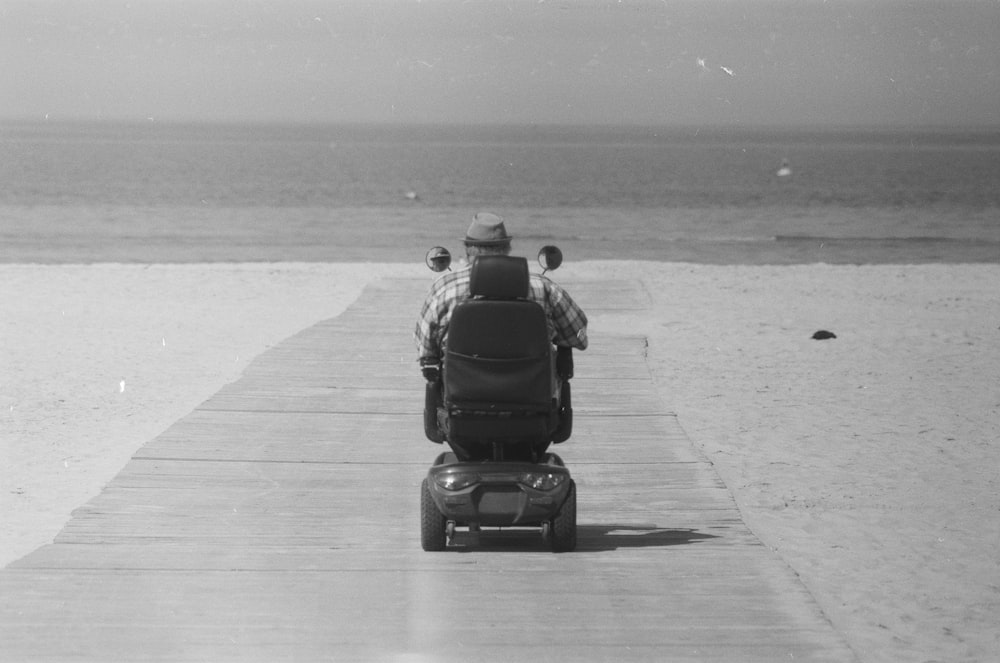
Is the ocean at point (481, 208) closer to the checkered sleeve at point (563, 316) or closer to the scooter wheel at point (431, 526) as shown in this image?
the scooter wheel at point (431, 526)

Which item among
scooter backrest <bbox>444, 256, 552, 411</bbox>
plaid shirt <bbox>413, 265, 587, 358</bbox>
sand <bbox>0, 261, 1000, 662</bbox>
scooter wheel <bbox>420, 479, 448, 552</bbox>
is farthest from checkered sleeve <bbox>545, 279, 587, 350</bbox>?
sand <bbox>0, 261, 1000, 662</bbox>

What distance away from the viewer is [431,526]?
18.4 feet

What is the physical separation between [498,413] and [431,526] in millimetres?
562

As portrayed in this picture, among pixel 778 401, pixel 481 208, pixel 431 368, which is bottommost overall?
pixel 481 208

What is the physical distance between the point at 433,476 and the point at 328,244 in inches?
1254

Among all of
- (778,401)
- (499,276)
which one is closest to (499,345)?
(499,276)

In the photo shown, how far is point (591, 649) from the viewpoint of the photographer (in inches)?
173

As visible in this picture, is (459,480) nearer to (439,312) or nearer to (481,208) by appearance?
(439,312)

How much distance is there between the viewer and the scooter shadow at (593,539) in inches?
228

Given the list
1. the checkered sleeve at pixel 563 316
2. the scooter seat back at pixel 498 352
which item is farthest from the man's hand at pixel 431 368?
the checkered sleeve at pixel 563 316

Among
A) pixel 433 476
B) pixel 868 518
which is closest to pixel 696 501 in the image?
pixel 868 518

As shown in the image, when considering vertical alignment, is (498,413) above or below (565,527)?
above

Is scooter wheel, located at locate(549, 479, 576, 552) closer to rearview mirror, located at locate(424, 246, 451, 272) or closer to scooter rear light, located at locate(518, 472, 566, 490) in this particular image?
scooter rear light, located at locate(518, 472, 566, 490)

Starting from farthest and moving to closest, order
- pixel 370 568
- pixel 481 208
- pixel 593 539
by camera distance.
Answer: pixel 481 208 → pixel 593 539 → pixel 370 568
